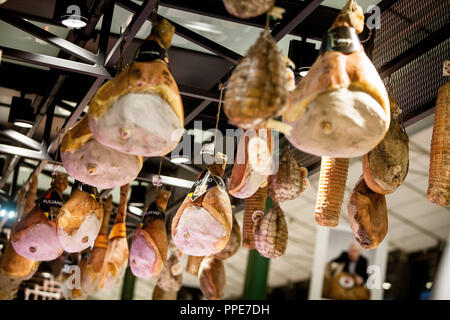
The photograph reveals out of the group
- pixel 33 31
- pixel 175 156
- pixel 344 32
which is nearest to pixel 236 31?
pixel 175 156

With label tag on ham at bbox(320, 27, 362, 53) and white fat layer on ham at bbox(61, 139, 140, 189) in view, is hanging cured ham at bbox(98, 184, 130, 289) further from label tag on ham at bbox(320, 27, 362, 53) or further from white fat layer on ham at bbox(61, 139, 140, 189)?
label tag on ham at bbox(320, 27, 362, 53)

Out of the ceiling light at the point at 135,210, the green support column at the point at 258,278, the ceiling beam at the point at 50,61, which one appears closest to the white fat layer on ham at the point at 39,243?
the ceiling beam at the point at 50,61

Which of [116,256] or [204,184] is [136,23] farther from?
[116,256]

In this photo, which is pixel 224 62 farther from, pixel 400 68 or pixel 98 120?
pixel 98 120

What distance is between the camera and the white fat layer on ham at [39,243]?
13.6 ft

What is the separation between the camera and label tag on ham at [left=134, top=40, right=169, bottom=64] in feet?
8.10

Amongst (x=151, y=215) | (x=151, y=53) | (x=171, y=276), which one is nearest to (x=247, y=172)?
(x=151, y=53)

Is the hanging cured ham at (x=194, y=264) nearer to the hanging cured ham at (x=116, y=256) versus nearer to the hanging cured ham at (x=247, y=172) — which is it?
the hanging cured ham at (x=116, y=256)

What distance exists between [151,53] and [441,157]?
1.24 m

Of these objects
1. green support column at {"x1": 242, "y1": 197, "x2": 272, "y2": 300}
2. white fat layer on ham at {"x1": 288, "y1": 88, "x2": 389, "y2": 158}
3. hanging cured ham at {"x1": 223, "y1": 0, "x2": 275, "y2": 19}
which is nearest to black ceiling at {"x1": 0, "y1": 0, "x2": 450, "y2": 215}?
white fat layer on ham at {"x1": 288, "y1": 88, "x2": 389, "y2": 158}

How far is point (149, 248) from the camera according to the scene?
4.01m

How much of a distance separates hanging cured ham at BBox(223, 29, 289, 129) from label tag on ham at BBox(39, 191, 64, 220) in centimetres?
260

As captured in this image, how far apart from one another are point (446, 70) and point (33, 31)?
2.37m

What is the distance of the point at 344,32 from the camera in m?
2.32
